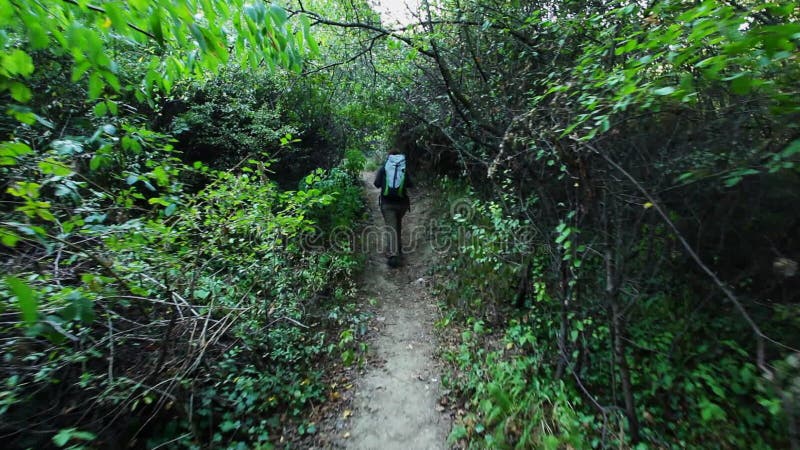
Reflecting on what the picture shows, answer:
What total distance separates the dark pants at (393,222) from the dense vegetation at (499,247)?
197 cm

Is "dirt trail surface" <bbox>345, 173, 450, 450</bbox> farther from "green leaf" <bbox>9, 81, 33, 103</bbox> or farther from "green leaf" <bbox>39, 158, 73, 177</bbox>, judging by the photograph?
"green leaf" <bbox>9, 81, 33, 103</bbox>

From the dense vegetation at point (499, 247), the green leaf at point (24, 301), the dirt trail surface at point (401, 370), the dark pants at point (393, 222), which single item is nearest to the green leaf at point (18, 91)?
the dense vegetation at point (499, 247)

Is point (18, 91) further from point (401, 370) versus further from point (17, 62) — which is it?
point (401, 370)

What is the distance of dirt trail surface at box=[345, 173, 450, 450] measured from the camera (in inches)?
132

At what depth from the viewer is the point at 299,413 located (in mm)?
3580

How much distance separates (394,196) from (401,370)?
134 inches

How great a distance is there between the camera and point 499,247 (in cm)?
478

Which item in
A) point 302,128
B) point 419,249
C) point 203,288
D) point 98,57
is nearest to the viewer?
point 98,57

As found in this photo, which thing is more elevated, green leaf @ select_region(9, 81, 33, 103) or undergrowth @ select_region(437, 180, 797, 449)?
green leaf @ select_region(9, 81, 33, 103)

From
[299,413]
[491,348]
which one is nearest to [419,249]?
[491,348]

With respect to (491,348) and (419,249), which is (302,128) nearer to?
(419,249)

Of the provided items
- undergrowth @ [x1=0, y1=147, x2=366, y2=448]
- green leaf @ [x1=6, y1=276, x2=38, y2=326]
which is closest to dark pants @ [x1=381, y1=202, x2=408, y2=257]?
undergrowth @ [x1=0, y1=147, x2=366, y2=448]

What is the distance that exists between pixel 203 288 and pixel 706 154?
200 inches

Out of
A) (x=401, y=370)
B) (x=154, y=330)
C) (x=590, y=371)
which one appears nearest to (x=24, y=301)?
(x=154, y=330)
